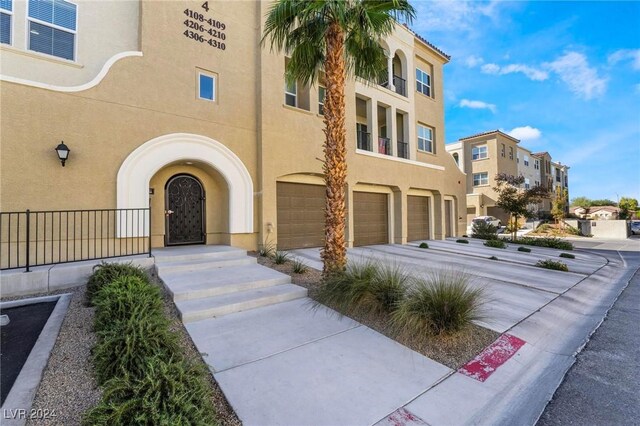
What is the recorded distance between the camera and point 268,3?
33.8 ft

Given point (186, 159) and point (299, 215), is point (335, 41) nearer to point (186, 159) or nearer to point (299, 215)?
point (186, 159)

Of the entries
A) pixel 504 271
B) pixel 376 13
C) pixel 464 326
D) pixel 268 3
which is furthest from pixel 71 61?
pixel 504 271

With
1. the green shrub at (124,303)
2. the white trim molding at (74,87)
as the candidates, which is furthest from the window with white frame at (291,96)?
the green shrub at (124,303)

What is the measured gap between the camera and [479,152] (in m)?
34.0

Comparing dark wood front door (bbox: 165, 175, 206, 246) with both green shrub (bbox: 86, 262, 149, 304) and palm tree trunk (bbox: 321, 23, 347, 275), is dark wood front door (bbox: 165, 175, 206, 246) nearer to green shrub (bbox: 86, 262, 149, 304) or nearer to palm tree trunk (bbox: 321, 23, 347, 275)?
green shrub (bbox: 86, 262, 149, 304)

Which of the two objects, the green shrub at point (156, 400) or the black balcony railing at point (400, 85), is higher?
the black balcony railing at point (400, 85)

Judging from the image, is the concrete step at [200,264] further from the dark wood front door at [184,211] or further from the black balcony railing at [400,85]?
the black balcony railing at [400,85]

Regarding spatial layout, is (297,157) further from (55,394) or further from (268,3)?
(55,394)

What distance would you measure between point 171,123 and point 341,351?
26.2ft

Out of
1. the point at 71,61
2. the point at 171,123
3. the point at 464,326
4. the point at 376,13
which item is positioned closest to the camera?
the point at 464,326

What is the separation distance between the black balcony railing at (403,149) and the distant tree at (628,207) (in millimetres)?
43202

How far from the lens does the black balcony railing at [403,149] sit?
15531 mm

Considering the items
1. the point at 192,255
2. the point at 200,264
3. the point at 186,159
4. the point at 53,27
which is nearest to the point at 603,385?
the point at 200,264

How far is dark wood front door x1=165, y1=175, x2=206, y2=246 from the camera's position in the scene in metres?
8.87
